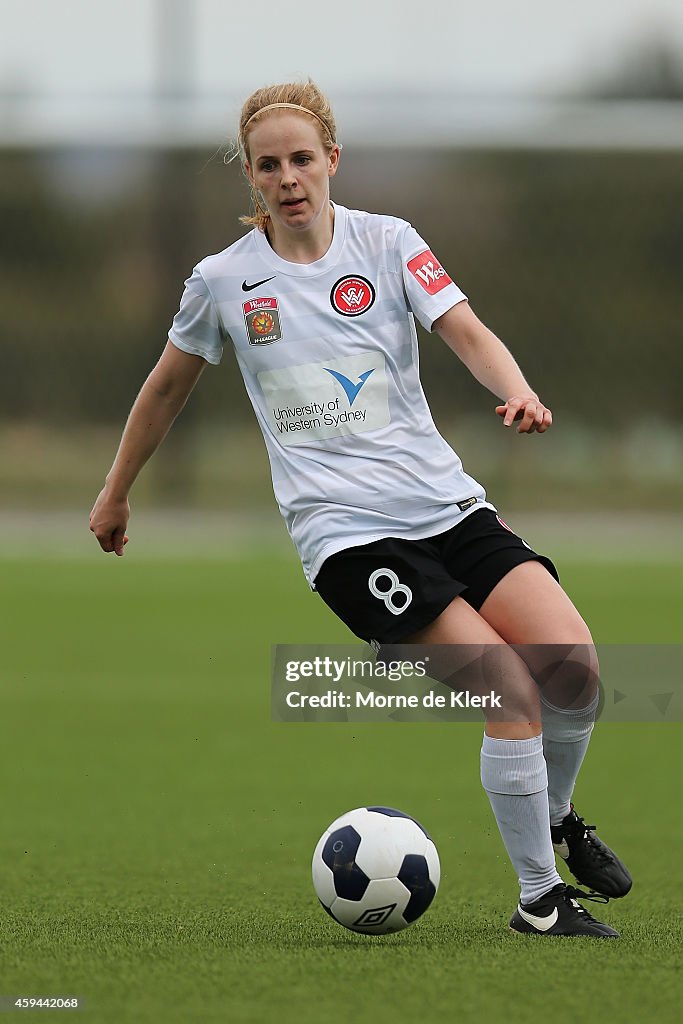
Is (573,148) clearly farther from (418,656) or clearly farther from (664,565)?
(418,656)

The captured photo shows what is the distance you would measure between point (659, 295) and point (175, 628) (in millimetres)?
8824

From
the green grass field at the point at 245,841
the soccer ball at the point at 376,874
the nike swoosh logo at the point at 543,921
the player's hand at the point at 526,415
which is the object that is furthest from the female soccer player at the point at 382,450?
the green grass field at the point at 245,841

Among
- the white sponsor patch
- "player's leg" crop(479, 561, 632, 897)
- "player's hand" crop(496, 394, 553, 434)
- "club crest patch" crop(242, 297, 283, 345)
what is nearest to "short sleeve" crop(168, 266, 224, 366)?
"club crest patch" crop(242, 297, 283, 345)

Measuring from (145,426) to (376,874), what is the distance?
1.22 meters

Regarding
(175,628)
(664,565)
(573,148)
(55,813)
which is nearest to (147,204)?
(573,148)

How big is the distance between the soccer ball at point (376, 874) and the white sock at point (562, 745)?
415 mm

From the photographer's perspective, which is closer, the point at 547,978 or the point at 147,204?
the point at 547,978

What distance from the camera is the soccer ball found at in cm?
339

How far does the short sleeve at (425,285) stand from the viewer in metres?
3.57

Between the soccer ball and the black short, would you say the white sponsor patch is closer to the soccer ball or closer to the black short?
the black short

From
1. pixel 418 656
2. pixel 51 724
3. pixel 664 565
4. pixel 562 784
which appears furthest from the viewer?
pixel 664 565

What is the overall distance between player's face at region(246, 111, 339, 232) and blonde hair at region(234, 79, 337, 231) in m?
0.03

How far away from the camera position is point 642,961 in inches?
123

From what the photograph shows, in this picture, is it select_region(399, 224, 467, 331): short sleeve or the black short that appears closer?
the black short
